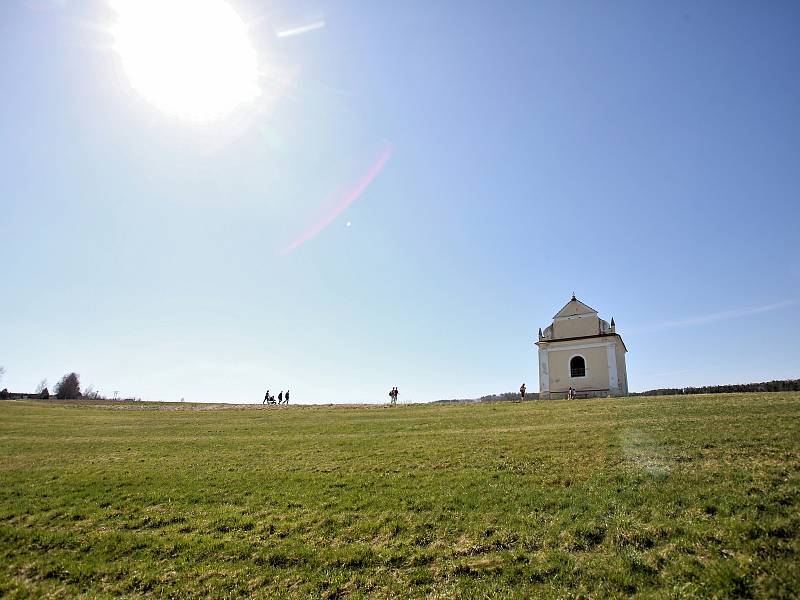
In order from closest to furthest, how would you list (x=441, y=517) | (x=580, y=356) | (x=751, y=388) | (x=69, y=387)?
1. (x=441, y=517)
2. (x=751, y=388)
3. (x=580, y=356)
4. (x=69, y=387)

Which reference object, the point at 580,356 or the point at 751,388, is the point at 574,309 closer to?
the point at 580,356

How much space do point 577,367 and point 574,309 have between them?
6.53 meters

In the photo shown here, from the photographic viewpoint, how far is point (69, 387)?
11969cm

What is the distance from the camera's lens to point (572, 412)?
1040 inches

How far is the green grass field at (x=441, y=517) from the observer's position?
25.6 feet

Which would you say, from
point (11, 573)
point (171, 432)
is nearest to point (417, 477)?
point (11, 573)

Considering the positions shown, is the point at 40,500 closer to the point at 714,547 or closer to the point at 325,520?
the point at 325,520

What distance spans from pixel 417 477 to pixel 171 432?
→ 24187mm

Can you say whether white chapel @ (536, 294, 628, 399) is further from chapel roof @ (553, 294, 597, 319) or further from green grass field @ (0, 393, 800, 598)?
green grass field @ (0, 393, 800, 598)

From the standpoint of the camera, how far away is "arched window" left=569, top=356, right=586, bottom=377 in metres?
44.1

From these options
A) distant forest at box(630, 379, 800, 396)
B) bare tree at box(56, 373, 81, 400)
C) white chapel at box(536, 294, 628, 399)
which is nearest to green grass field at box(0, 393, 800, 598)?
distant forest at box(630, 379, 800, 396)

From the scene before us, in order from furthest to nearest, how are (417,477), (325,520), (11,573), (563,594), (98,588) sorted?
(417,477) < (325,520) < (11,573) < (98,588) < (563,594)

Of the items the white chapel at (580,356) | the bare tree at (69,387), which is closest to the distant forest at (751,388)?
the white chapel at (580,356)

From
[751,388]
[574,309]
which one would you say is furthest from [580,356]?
[751,388]
